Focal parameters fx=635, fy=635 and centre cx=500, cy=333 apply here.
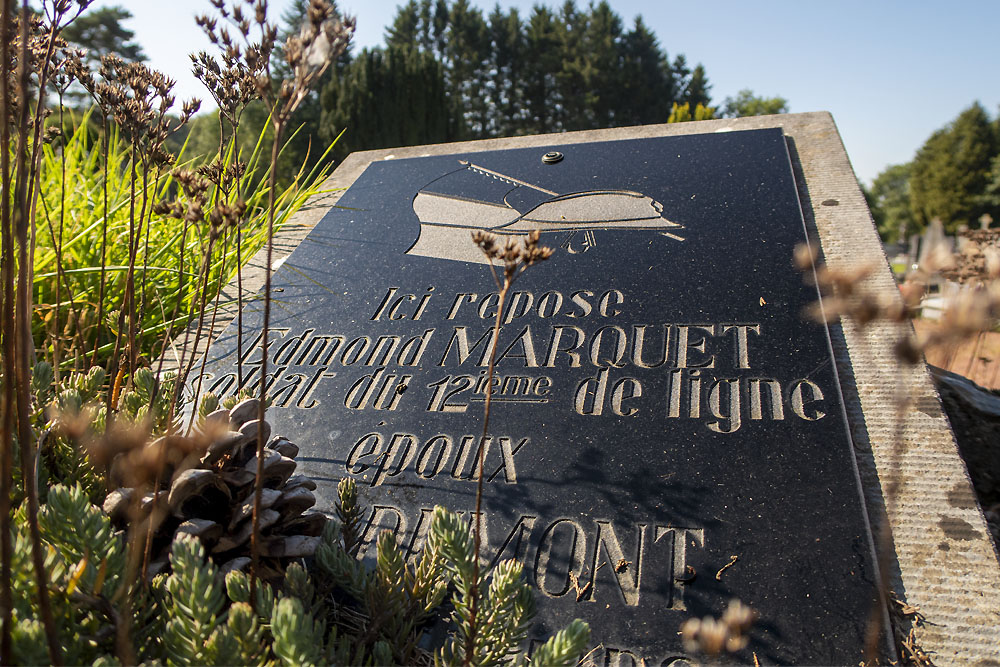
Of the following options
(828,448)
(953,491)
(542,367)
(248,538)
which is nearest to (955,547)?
(953,491)

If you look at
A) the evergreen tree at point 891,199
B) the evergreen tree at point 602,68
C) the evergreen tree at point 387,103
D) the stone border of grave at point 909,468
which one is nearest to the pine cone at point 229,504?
the stone border of grave at point 909,468

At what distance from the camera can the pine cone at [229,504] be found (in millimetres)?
1159

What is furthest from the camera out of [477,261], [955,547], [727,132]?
[727,132]

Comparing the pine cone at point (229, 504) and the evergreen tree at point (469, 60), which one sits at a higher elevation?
the evergreen tree at point (469, 60)

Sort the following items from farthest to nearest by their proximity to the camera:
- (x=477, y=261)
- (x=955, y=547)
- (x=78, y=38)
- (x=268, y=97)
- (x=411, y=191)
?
(x=78, y=38) → (x=411, y=191) → (x=477, y=261) → (x=955, y=547) → (x=268, y=97)

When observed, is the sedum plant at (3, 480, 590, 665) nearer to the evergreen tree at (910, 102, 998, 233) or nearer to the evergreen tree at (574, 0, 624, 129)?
the evergreen tree at (910, 102, 998, 233)

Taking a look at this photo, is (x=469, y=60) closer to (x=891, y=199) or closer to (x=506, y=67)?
(x=506, y=67)

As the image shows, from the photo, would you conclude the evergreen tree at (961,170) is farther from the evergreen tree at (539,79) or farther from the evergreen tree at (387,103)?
the evergreen tree at (387,103)

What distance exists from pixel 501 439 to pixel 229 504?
75 centimetres

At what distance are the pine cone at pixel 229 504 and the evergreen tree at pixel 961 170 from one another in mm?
36701

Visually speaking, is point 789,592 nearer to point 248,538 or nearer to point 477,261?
point 248,538

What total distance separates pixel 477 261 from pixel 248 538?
1.51 metres

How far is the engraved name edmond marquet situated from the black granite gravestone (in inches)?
0.4

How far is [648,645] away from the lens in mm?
1271
